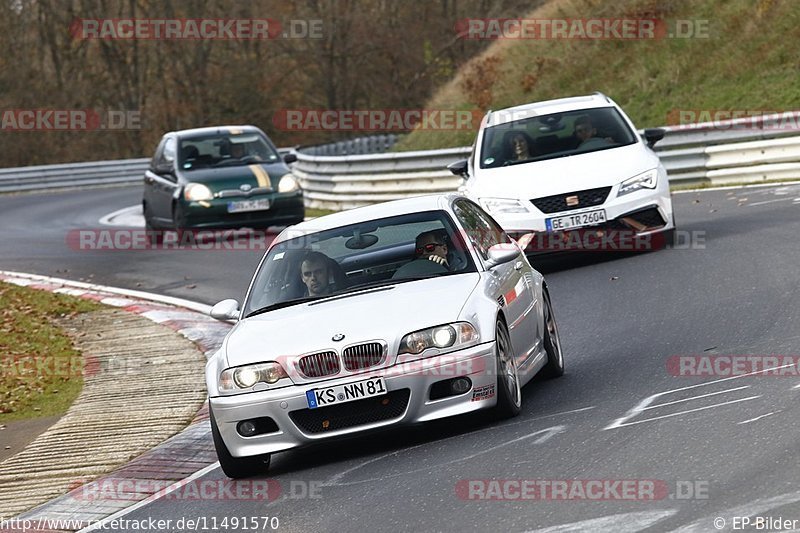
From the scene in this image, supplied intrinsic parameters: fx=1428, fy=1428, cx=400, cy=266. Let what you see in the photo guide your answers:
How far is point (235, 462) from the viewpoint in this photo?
8.03 meters

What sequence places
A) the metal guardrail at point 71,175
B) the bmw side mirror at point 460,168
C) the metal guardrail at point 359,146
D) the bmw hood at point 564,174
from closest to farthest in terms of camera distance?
the bmw hood at point 564,174 < the bmw side mirror at point 460,168 < the metal guardrail at point 359,146 < the metal guardrail at point 71,175

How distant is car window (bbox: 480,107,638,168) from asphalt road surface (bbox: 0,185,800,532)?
2.15 meters

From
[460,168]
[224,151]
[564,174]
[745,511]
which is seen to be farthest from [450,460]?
[224,151]

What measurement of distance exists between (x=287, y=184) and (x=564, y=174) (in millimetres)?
8371

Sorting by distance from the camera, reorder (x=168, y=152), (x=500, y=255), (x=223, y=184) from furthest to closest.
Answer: (x=168, y=152), (x=223, y=184), (x=500, y=255)

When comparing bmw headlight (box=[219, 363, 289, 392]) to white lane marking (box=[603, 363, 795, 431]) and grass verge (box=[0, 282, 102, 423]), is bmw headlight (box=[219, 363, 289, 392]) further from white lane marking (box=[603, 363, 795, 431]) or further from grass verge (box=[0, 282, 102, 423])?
grass verge (box=[0, 282, 102, 423])

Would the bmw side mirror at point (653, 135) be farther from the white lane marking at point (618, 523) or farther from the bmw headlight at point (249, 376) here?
the white lane marking at point (618, 523)

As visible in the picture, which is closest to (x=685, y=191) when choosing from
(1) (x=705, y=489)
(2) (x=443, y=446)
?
(2) (x=443, y=446)

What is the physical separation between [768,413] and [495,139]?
9.00 m

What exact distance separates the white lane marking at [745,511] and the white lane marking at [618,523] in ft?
0.63

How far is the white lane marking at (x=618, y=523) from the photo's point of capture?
555 centimetres

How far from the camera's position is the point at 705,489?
5.93 meters

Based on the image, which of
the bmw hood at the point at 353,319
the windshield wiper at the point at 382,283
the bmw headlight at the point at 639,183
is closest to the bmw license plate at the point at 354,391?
the bmw hood at the point at 353,319

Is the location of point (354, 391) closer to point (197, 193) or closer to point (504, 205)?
point (504, 205)
